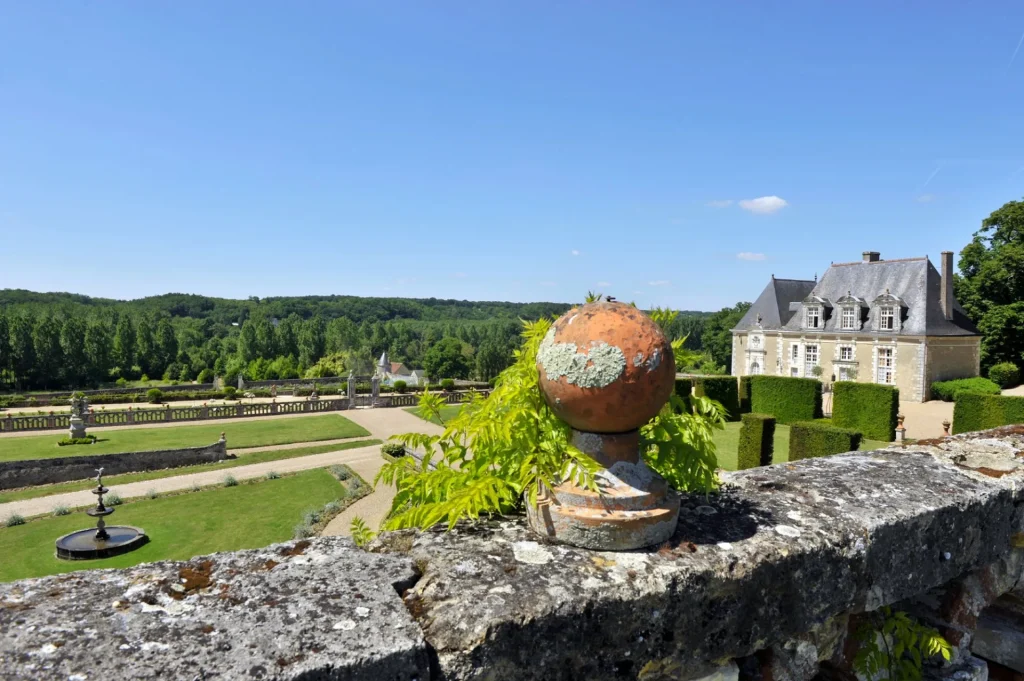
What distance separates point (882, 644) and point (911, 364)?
3329 cm

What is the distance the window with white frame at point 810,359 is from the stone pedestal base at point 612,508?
36321 mm

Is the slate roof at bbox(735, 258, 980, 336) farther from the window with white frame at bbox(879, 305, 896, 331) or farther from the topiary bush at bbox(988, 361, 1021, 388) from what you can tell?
the topiary bush at bbox(988, 361, 1021, 388)

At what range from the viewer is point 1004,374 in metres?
32.5

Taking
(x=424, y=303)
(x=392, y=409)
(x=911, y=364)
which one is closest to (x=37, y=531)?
(x=392, y=409)

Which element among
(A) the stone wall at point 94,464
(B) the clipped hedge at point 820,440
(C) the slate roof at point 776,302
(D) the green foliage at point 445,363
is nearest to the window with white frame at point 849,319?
(C) the slate roof at point 776,302

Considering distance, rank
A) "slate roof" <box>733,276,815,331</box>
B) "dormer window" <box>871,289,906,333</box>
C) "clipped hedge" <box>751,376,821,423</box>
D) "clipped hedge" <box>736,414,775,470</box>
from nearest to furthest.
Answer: "clipped hedge" <box>736,414,775,470</box>, "clipped hedge" <box>751,376,821,423</box>, "dormer window" <box>871,289,906,333</box>, "slate roof" <box>733,276,815,331</box>

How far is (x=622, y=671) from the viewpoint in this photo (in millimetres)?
1670

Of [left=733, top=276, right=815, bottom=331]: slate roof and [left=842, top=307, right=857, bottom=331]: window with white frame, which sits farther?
[left=733, top=276, right=815, bottom=331]: slate roof

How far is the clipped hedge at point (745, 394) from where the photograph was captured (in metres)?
27.3

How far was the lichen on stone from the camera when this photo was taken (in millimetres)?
1850

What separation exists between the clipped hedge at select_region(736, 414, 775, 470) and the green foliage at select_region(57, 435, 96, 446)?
2454 cm

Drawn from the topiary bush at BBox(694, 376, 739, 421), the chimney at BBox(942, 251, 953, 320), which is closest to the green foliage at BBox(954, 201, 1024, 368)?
the chimney at BBox(942, 251, 953, 320)

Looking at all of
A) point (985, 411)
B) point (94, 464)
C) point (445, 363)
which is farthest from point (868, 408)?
point (445, 363)

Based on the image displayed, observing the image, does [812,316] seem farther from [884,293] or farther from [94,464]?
[94,464]
